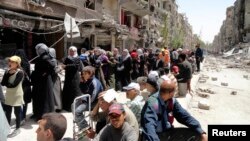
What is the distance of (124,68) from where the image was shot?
38.3ft

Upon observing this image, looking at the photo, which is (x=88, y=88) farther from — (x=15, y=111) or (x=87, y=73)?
(x=15, y=111)

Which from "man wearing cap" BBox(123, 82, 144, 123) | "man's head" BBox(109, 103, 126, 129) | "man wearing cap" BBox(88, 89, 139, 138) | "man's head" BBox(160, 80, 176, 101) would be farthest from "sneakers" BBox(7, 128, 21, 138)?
"man's head" BBox(160, 80, 176, 101)

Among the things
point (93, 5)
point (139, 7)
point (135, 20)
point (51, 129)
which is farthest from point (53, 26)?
point (135, 20)

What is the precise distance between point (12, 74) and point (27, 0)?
30.2ft

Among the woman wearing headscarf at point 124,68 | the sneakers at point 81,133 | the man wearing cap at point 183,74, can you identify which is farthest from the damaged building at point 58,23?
the sneakers at point 81,133

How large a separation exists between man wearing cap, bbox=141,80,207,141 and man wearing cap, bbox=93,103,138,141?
5.8 inches

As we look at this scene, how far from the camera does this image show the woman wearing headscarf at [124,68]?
1144cm

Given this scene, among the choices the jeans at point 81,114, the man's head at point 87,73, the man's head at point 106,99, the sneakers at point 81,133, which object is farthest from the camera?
the man's head at point 87,73

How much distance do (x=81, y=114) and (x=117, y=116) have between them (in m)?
1.96

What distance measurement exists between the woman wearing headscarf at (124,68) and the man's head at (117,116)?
7979 mm

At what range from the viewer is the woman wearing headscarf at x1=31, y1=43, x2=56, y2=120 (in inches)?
263

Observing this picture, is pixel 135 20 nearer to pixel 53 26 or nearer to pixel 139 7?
pixel 139 7


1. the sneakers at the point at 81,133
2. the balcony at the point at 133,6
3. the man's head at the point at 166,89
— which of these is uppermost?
the balcony at the point at 133,6

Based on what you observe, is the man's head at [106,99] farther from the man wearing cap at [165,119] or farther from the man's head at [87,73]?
the man's head at [87,73]
